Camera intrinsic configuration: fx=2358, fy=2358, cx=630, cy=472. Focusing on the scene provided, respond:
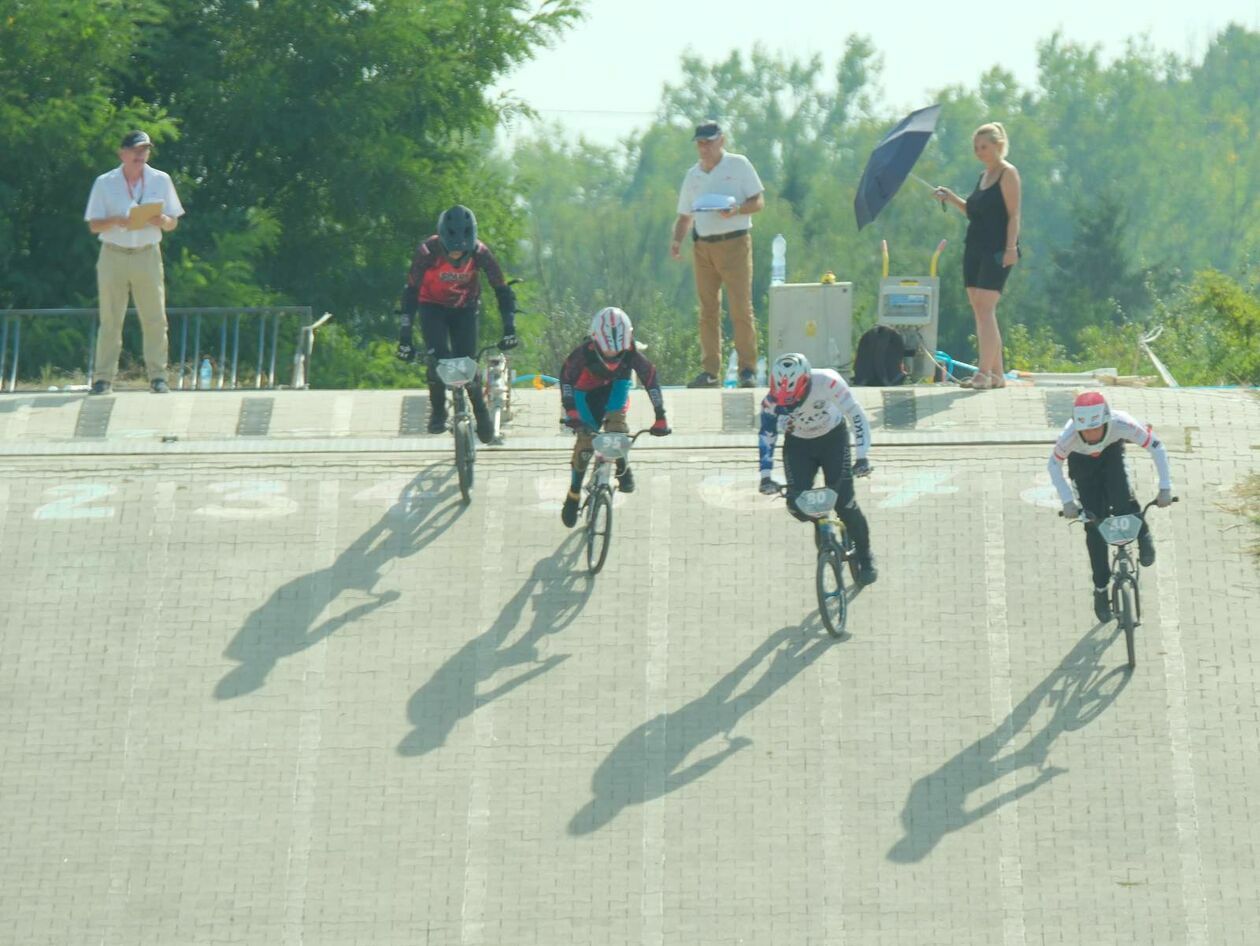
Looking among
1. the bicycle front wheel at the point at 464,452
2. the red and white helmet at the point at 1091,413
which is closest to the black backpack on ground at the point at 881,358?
the bicycle front wheel at the point at 464,452

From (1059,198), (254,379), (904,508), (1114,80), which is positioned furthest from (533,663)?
(1114,80)

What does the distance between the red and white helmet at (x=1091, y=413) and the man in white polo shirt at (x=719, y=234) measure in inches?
179

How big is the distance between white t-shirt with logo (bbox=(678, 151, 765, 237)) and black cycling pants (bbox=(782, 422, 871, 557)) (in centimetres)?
407

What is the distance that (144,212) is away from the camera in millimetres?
18078

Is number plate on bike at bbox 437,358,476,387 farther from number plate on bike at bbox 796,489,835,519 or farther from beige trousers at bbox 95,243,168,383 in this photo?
beige trousers at bbox 95,243,168,383

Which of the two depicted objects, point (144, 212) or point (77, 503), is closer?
point (77, 503)

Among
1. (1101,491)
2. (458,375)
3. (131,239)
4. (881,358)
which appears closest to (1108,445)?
(1101,491)

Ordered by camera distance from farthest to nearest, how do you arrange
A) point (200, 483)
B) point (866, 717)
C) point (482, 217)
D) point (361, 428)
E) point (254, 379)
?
point (482, 217), point (254, 379), point (361, 428), point (200, 483), point (866, 717)

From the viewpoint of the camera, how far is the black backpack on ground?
2042cm

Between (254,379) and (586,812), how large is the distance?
12081 millimetres

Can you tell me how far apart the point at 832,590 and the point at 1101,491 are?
70.2 inches

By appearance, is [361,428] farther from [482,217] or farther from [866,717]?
[482,217]

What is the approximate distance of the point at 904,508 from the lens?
1658 cm

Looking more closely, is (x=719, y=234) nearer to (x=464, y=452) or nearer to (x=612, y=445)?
(x=464, y=452)
